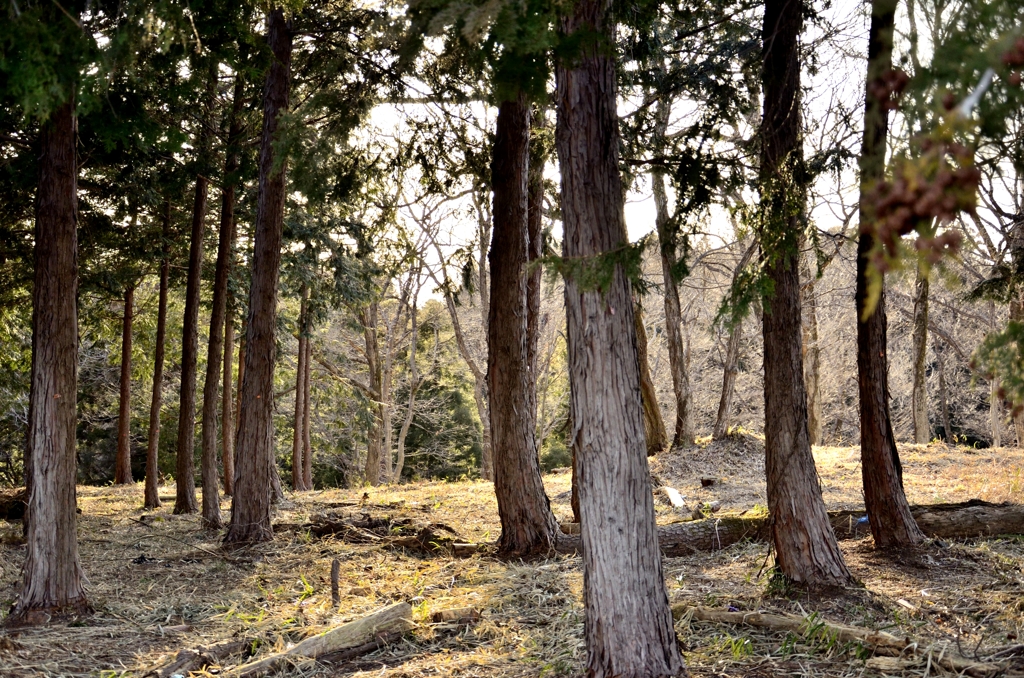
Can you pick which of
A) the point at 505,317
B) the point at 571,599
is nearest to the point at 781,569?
the point at 571,599

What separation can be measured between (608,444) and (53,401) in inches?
188

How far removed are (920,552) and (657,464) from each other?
729 centimetres

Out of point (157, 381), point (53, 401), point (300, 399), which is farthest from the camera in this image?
point (300, 399)

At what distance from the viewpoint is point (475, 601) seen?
22.1 ft

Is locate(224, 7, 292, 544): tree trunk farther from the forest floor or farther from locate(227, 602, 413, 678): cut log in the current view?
locate(227, 602, 413, 678): cut log

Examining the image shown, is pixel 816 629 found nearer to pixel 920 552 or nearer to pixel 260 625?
pixel 920 552

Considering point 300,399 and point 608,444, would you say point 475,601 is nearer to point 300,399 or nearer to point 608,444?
point 608,444

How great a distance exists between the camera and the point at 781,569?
6.19 m

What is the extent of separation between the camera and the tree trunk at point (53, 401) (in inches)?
257

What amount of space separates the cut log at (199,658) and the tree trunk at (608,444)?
2.73m

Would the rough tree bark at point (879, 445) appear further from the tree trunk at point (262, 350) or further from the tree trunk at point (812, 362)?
the tree trunk at point (812, 362)

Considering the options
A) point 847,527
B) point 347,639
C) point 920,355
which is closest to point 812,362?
point 920,355

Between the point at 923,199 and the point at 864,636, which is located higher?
the point at 923,199

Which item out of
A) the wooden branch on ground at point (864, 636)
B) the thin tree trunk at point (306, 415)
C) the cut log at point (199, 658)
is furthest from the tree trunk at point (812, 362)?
the cut log at point (199, 658)
